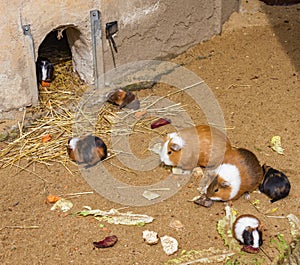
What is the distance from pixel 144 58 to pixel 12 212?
2491 mm

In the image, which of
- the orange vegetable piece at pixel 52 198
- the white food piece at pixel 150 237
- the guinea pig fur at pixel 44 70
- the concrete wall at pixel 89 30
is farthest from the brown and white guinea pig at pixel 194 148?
the guinea pig fur at pixel 44 70

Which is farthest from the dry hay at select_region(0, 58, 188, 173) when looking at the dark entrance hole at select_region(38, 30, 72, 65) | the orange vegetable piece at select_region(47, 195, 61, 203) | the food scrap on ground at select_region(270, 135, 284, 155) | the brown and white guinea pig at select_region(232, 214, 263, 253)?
the brown and white guinea pig at select_region(232, 214, 263, 253)

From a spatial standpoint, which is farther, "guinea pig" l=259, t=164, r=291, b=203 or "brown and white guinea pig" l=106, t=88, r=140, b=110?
"brown and white guinea pig" l=106, t=88, r=140, b=110

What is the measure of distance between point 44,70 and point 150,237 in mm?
2319

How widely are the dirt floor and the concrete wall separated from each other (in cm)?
40

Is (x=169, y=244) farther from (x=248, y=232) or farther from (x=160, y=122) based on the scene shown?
(x=160, y=122)

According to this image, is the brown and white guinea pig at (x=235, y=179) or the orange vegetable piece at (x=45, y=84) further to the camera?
the orange vegetable piece at (x=45, y=84)

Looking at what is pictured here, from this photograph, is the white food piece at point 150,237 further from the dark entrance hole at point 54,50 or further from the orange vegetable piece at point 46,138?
the dark entrance hole at point 54,50

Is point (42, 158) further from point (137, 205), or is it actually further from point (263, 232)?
point (263, 232)

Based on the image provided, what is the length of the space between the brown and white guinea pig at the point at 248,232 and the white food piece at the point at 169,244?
42cm

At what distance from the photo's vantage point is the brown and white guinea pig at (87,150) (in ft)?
15.2

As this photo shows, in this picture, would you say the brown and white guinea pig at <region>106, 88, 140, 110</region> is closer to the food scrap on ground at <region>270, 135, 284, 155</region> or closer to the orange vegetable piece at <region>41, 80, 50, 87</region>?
the orange vegetable piece at <region>41, 80, 50, 87</region>

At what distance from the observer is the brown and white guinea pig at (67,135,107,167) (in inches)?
183

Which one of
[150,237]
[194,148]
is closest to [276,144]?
[194,148]
